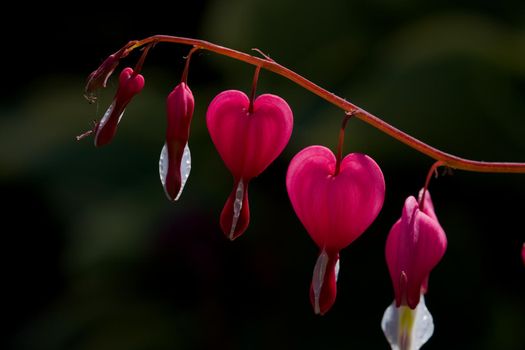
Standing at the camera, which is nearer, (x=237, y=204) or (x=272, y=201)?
(x=237, y=204)

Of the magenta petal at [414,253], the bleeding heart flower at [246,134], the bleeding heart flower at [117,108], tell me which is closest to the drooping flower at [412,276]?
the magenta petal at [414,253]

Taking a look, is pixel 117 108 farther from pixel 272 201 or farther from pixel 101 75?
pixel 272 201

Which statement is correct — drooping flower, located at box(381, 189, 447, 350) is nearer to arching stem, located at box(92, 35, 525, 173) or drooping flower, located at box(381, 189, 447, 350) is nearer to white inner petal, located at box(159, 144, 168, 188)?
arching stem, located at box(92, 35, 525, 173)

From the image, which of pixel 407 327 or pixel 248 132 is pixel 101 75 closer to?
pixel 248 132

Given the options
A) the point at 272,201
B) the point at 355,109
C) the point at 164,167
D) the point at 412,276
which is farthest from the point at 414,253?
the point at 272,201

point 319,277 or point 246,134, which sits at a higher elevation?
point 246,134

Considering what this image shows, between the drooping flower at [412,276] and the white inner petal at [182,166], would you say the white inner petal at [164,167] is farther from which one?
the drooping flower at [412,276]

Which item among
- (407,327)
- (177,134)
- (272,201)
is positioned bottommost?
(272,201)
